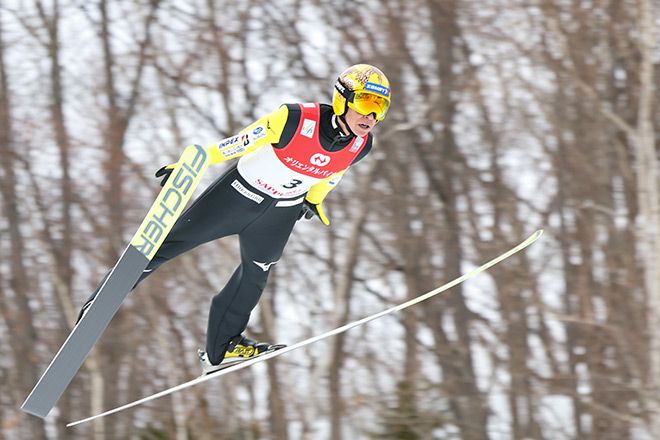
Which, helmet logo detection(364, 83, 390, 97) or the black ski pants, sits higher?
helmet logo detection(364, 83, 390, 97)

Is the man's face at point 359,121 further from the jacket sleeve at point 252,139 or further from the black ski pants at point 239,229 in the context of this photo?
the black ski pants at point 239,229

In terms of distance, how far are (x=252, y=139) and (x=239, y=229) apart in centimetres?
46

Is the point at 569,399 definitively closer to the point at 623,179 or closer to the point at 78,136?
the point at 623,179

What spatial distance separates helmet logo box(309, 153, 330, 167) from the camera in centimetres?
369

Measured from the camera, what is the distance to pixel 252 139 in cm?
357

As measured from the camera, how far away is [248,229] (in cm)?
389

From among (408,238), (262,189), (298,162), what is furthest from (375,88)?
(408,238)

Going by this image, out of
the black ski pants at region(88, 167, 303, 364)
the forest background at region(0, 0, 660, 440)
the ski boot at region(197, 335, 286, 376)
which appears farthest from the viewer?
the forest background at region(0, 0, 660, 440)

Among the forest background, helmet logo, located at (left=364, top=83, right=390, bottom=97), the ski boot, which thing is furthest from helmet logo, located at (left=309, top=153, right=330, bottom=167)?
the forest background

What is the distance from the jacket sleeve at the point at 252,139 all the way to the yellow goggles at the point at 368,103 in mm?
256

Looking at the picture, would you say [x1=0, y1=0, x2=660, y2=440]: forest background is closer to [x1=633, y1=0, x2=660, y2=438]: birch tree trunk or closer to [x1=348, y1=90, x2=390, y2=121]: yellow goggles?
[x1=633, y1=0, x2=660, y2=438]: birch tree trunk

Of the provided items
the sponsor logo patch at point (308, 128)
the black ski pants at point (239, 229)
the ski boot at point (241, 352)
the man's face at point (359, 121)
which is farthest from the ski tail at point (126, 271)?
the ski boot at point (241, 352)

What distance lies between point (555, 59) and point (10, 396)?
6.34 metres

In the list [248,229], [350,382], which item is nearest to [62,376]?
[248,229]
